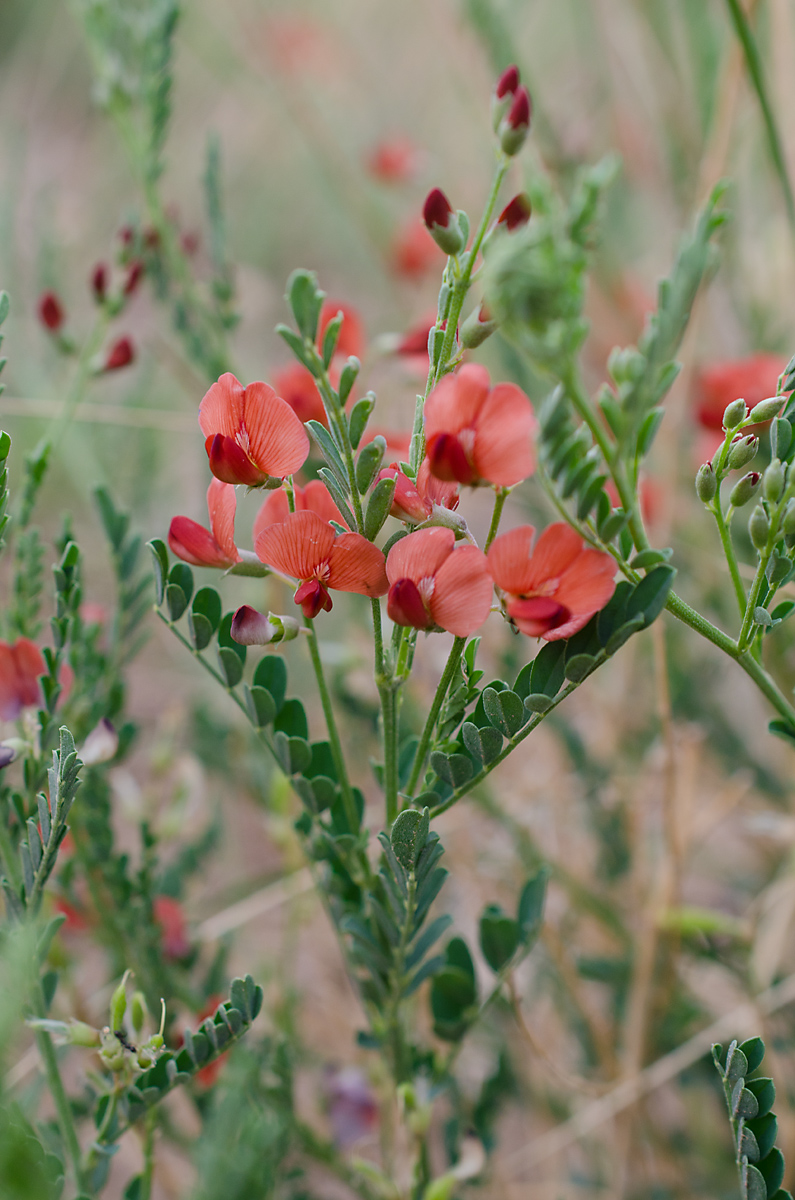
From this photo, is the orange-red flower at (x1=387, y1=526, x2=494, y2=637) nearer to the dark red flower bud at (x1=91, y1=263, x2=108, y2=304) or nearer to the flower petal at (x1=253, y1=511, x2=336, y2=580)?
the flower petal at (x1=253, y1=511, x2=336, y2=580)

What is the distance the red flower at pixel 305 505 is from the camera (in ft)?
1.41

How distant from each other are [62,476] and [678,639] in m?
1.29

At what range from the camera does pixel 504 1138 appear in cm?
132

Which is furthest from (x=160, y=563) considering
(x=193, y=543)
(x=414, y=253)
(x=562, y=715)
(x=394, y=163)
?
(x=394, y=163)

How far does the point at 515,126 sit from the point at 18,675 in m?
0.40

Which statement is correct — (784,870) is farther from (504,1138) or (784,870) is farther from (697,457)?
(504,1138)

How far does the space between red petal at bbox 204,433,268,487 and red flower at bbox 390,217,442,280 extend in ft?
3.09

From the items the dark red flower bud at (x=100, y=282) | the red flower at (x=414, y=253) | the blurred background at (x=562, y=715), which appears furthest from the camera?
the red flower at (x=414, y=253)

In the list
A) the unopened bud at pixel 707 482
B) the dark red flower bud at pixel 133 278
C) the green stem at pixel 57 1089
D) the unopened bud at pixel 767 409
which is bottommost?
the green stem at pixel 57 1089

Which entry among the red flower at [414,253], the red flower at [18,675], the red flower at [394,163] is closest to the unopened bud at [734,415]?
the red flower at [18,675]

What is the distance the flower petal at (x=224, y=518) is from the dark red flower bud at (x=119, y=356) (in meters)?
0.36

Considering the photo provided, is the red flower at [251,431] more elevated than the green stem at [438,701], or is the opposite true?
the red flower at [251,431]

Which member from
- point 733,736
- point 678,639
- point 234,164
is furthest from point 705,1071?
point 234,164

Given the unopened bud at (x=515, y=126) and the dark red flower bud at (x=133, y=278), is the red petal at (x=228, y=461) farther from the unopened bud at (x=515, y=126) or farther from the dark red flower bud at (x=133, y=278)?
the dark red flower bud at (x=133, y=278)
